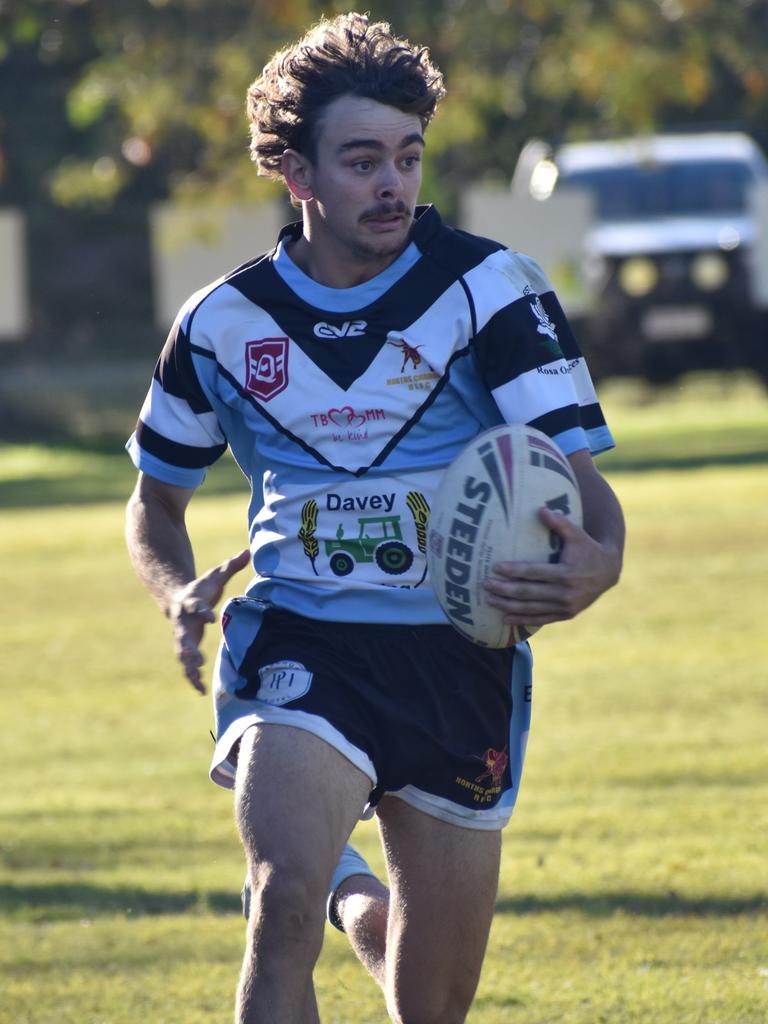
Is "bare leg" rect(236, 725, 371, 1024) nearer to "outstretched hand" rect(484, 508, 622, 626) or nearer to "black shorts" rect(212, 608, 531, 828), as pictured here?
"black shorts" rect(212, 608, 531, 828)

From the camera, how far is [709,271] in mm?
23469

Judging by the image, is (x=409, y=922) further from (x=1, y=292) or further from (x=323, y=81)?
(x=1, y=292)

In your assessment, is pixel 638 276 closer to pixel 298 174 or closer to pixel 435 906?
pixel 298 174

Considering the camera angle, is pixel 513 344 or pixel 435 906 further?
pixel 435 906

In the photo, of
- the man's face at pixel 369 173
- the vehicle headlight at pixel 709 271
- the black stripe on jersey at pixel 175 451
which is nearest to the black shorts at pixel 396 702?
the black stripe on jersey at pixel 175 451

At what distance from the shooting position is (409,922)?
464cm

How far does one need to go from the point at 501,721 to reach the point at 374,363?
823mm

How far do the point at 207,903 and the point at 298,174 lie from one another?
2.95 meters

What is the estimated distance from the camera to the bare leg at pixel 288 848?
400 cm

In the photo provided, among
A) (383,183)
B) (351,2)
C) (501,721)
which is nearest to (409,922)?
(501,721)

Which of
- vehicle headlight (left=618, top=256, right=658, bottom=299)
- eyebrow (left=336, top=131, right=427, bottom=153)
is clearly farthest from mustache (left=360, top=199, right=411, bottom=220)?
vehicle headlight (left=618, top=256, right=658, bottom=299)

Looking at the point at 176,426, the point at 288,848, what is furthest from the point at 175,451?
the point at 288,848

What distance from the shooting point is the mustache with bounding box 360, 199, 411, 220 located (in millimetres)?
4508

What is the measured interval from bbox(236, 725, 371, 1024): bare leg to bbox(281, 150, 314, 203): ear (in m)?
1.20
